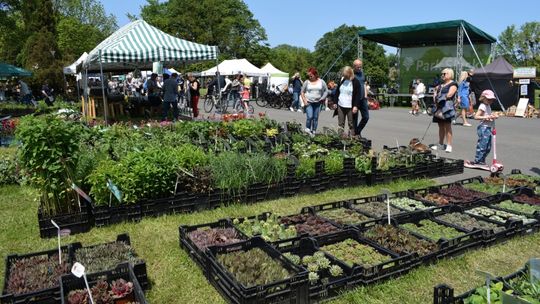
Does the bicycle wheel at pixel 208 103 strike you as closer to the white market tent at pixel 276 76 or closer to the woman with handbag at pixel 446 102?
the white market tent at pixel 276 76

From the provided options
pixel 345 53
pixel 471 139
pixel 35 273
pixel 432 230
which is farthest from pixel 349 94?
pixel 345 53

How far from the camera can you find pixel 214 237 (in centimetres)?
411

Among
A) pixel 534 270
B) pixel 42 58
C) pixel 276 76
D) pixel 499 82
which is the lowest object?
pixel 534 270

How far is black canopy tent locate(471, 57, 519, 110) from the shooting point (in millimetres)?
21047

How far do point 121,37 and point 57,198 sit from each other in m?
8.86

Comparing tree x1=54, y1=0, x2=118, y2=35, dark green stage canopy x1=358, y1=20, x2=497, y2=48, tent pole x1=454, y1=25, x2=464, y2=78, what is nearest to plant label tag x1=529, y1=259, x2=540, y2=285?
tent pole x1=454, y1=25, x2=464, y2=78

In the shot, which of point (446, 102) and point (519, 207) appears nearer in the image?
point (519, 207)

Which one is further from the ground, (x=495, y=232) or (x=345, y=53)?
(x=345, y=53)

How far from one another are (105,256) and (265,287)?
5.35 feet

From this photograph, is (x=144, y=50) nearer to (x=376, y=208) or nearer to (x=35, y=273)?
(x=376, y=208)

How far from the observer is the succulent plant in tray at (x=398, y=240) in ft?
12.9

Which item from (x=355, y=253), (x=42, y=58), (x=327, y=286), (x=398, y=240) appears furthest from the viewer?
(x=42, y=58)

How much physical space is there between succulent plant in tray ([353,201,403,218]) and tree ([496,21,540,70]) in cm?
6473

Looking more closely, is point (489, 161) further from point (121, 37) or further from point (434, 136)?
point (121, 37)
